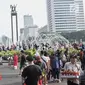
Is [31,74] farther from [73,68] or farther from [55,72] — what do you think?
[55,72]

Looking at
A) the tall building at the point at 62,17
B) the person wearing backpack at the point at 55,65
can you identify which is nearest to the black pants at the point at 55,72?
the person wearing backpack at the point at 55,65

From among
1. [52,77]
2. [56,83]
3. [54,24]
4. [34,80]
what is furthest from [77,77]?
[54,24]

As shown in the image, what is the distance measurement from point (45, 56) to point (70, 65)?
5285 mm

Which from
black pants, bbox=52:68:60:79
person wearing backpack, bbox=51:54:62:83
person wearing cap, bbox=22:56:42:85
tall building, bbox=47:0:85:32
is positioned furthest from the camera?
tall building, bbox=47:0:85:32

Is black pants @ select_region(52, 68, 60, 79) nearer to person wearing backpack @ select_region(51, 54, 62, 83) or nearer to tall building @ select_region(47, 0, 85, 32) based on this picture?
person wearing backpack @ select_region(51, 54, 62, 83)

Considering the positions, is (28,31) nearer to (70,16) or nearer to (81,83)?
(70,16)

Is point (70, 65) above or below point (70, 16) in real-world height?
below

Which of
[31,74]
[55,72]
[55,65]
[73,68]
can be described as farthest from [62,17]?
[31,74]

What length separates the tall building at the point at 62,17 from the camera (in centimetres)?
18548

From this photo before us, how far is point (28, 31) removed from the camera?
13450cm

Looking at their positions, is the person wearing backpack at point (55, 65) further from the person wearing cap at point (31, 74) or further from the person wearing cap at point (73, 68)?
the person wearing cap at point (31, 74)

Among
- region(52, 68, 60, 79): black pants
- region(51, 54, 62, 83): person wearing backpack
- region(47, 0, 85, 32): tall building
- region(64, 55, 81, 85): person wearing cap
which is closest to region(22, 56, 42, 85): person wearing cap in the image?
region(64, 55, 81, 85): person wearing cap

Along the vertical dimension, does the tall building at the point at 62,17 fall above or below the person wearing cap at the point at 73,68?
above

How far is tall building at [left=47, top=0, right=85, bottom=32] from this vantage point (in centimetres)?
18548
